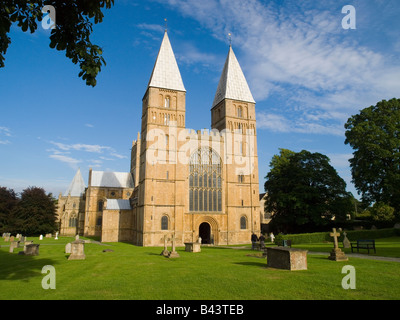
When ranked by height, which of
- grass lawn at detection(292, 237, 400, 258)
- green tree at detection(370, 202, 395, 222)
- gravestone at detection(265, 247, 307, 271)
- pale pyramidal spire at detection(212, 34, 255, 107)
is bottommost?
grass lawn at detection(292, 237, 400, 258)

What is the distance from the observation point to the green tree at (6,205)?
47.1 metres

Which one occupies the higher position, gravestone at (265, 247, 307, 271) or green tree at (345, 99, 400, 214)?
green tree at (345, 99, 400, 214)

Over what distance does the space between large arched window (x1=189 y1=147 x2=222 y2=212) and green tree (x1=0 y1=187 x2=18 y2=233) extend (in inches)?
1298

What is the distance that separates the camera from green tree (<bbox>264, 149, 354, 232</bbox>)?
35.3 meters

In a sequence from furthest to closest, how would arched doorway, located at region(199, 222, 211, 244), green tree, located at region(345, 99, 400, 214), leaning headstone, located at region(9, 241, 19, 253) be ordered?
1. arched doorway, located at region(199, 222, 211, 244)
2. green tree, located at region(345, 99, 400, 214)
3. leaning headstone, located at region(9, 241, 19, 253)

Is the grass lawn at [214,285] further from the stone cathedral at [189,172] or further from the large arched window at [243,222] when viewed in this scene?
the large arched window at [243,222]

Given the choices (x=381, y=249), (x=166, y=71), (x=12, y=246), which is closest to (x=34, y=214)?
(x=12, y=246)

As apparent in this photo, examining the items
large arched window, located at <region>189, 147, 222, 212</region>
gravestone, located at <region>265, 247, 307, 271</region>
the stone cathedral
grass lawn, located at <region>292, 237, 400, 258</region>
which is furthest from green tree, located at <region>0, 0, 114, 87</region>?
large arched window, located at <region>189, 147, 222, 212</region>

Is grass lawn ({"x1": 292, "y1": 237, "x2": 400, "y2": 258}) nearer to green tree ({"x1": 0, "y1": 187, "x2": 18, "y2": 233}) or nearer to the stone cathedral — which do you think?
the stone cathedral

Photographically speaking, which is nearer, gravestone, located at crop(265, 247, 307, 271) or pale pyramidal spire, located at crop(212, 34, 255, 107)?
gravestone, located at crop(265, 247, 307, 271)

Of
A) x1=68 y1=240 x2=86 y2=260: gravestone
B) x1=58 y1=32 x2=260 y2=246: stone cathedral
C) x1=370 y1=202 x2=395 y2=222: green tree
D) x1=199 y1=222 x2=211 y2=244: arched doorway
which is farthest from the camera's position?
x1=199 y1=222 x2=211 y2=244: arched doorway

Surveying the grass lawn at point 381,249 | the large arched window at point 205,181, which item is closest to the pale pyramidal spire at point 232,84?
the large arched window at point 205,181
